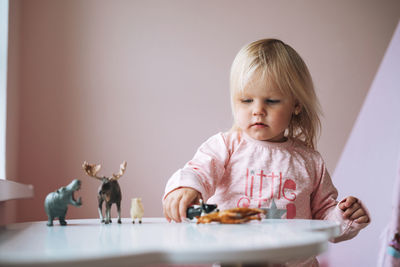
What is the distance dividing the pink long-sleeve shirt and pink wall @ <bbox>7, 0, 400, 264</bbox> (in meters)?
0.64

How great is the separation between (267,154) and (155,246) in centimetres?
76

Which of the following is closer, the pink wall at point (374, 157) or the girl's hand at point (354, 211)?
the girl's hand at point (354, 211)

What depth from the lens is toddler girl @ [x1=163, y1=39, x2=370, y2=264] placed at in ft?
3.89

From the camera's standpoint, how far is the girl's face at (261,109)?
1180 millimetres

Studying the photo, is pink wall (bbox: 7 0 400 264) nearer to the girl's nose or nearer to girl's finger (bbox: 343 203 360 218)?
the girl's nose

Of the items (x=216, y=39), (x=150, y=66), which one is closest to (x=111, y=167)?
(x=150, y=66)

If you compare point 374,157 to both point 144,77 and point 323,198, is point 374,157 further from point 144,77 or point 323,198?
point 144,77

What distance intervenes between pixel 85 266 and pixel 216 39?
5.26 ft

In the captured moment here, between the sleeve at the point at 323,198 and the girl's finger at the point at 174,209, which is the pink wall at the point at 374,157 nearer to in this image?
the sleeve at the point at 323,198

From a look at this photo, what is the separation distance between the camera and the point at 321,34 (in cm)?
208

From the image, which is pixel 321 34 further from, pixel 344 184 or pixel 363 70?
pixel 344 184

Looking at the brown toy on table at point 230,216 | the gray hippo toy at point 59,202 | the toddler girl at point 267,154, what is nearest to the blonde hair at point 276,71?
the toddler girl at point 267,154

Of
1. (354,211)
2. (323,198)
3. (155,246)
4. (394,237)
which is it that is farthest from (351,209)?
(155,246)

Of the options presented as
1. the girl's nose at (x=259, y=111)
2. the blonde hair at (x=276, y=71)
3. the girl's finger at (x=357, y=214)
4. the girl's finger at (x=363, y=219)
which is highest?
the blonde hair at (x=276, y=71)
